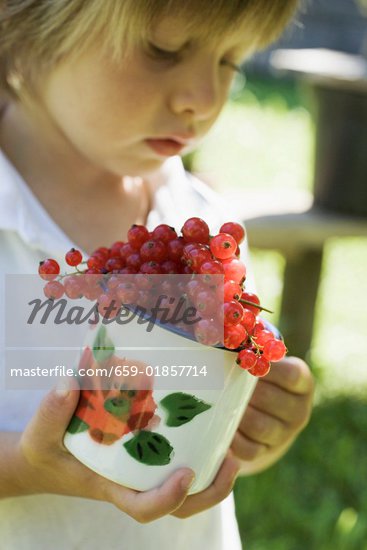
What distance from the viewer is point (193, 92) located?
102cm

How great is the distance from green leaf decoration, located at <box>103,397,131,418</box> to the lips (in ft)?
1.29

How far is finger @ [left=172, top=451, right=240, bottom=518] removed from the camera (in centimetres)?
84

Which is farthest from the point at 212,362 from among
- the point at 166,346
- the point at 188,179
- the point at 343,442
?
the point at 343,442

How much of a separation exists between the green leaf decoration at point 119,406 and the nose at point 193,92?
1.31ft

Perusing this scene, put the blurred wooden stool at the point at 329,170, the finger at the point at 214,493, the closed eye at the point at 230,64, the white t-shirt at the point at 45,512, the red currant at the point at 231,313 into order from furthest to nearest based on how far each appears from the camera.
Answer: the blurred wooden stool at the point at 329,170 → the closed eye at the point at 230,64 → the white t-shirt at the point at 45,512 → the finger at the point at 214,493 → the red currant at the point at 231,313

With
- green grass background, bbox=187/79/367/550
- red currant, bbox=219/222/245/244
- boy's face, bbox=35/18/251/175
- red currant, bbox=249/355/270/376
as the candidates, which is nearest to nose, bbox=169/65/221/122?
boy's face, bbox=35/18/251/175

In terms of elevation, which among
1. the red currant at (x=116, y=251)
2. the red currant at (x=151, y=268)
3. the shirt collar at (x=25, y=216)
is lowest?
the shirt collar at (x=25, y=216)

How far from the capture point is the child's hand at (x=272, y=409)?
100 centimetres

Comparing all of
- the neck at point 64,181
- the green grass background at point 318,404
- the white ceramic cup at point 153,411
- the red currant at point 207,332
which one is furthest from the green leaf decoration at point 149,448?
the green grass background at point 318,404

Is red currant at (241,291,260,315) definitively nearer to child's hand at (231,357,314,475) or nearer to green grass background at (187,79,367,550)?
child's hand at (231,357,314,475)

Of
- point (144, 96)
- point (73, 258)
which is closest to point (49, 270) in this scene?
point (73, 258)

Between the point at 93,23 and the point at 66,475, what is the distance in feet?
1.61

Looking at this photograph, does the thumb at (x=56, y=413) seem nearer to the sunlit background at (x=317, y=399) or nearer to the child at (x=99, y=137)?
the child at (x=99, y=137)

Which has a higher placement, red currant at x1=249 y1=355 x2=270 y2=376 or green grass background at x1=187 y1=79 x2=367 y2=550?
red currant at x1=249 y1=355 x2=270 y2=376
